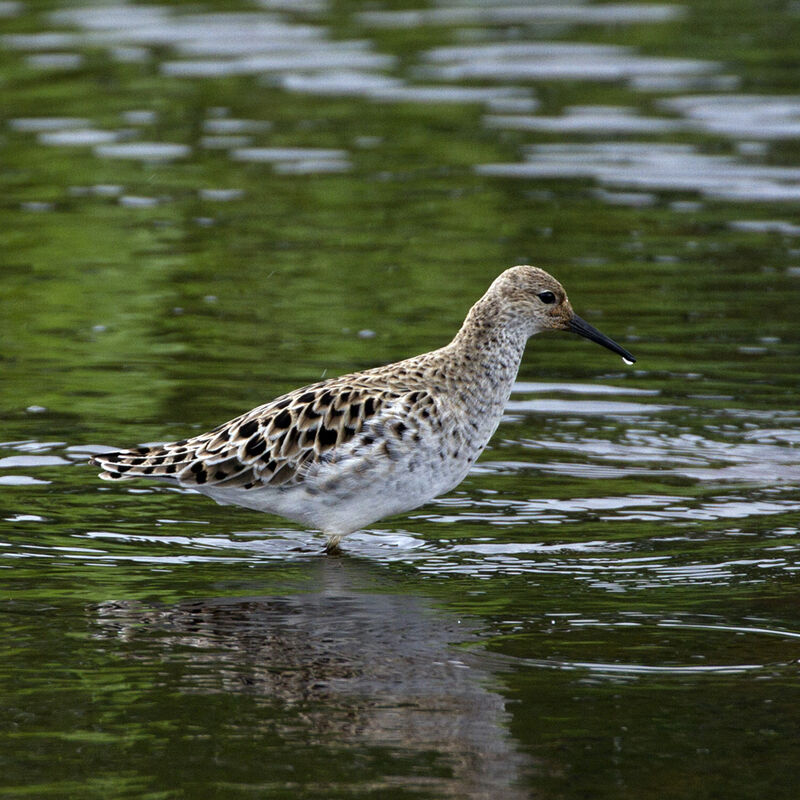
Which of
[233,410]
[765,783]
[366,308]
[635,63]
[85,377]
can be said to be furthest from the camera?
[635,63]

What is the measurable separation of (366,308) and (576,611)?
7.18 m

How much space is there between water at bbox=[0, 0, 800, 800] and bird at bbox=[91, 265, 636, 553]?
0.41 meters

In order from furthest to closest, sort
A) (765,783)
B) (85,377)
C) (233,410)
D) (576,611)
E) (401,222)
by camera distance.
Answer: (401,222) → (85,377) → (233,410) → (576,611) → (765,783)

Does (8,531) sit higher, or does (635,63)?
(635,63)

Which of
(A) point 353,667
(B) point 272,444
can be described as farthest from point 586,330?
(A) point 353,667

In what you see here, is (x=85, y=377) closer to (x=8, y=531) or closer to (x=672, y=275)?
(x=8, y=531)

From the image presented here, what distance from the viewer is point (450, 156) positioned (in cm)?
2208

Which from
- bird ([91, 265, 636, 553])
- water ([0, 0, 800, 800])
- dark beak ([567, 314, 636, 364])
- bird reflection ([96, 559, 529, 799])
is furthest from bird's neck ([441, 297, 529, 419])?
bird reflection ([96, 559, 529, 799])

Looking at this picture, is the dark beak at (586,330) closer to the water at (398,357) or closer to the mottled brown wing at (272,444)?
the water at (398,357)

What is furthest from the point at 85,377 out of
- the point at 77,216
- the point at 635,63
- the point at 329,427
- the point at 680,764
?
Answer: the point at 635,63

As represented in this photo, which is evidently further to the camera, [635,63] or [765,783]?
[635,63]

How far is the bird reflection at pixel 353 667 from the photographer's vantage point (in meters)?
7.39

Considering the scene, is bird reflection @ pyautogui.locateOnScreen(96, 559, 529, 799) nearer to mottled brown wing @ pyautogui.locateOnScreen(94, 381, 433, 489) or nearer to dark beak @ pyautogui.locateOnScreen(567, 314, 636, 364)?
mottled brown wing @ pyautogui.locateOnScreen(94, 381, 433, 489)

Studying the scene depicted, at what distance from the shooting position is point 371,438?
10094mm
